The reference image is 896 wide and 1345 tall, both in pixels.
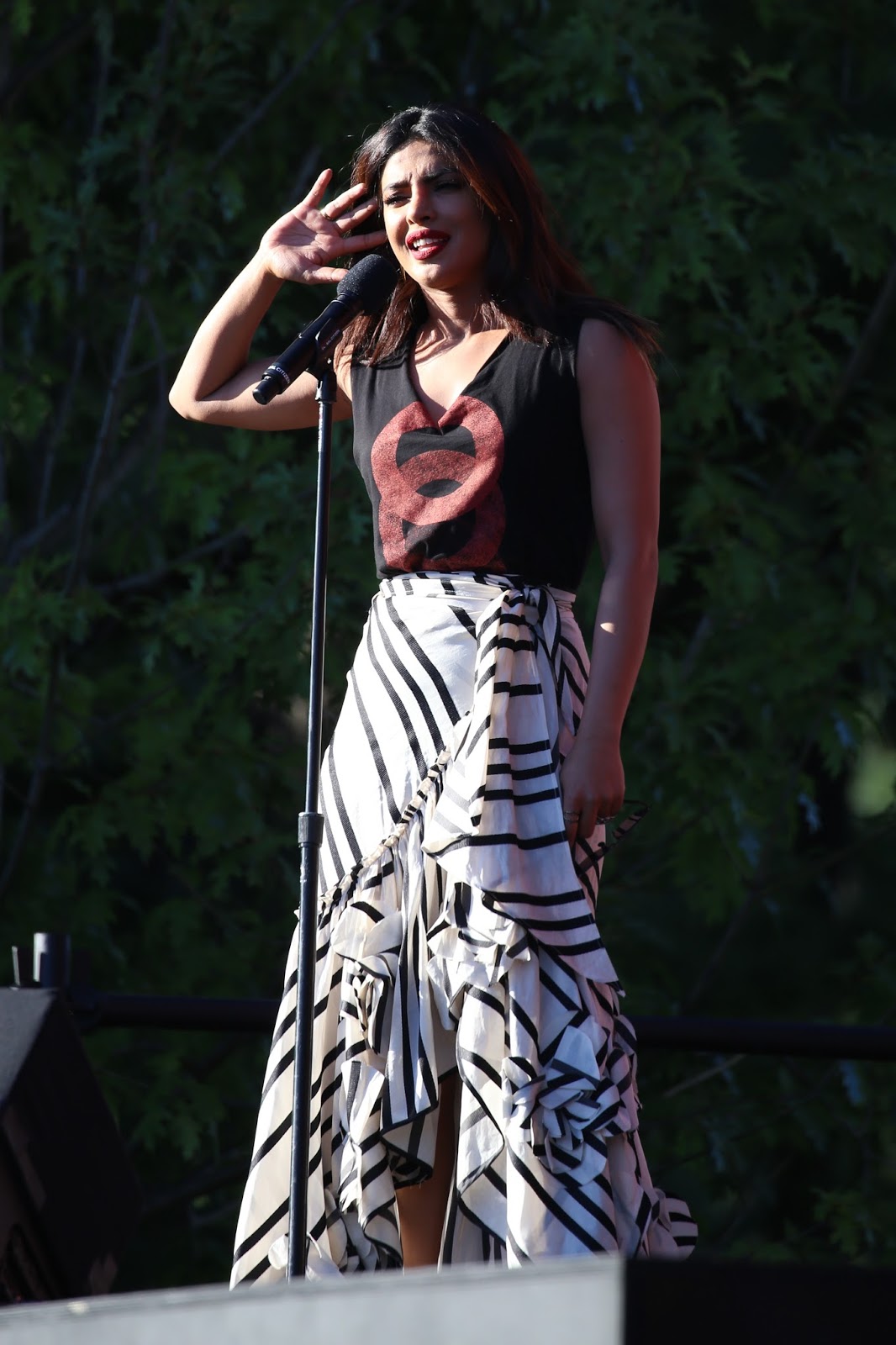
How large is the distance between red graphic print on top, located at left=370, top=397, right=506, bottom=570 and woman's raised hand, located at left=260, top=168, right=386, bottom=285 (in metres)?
0.26

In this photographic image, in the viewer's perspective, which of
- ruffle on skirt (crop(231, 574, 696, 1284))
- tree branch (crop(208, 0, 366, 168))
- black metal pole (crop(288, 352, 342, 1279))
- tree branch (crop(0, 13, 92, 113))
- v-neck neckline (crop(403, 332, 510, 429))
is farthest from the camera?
tree branch (crop(0, 13, 92, 113))

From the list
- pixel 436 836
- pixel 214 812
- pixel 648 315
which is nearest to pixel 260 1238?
pixel 436 836

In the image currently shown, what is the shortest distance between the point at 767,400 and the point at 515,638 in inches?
106

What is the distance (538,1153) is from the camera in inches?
75.5

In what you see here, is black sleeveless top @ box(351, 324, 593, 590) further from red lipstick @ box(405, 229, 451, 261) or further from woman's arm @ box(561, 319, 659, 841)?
red lipstick @ box(405, 229, 451, 261)

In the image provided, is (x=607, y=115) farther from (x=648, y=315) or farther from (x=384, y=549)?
(x=384, y=549)

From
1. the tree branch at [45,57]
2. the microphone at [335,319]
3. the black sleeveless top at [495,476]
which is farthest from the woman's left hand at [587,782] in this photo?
the tree branch at [45,57]

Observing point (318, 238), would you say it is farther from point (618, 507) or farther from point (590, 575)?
point (590, 575)

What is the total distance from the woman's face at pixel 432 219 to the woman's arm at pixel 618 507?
0.17m

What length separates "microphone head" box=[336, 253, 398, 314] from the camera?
2.09 metres

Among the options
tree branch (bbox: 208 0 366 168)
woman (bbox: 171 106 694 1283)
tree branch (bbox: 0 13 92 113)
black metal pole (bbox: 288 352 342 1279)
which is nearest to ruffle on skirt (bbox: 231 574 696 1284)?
woman (bbox: 171 106 694 1283)

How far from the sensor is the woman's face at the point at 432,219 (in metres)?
2.21

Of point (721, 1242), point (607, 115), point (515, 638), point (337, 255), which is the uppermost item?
point (607, 115)

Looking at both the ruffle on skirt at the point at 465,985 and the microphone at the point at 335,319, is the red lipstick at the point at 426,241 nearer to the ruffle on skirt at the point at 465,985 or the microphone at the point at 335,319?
the microphone at the point at 335,319
